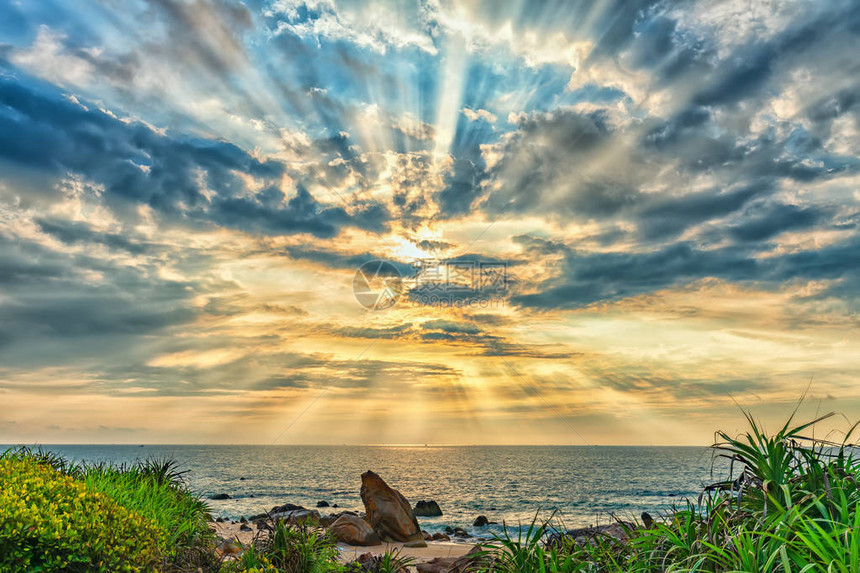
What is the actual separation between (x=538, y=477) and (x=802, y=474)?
8750 cm

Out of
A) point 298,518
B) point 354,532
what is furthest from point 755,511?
point 354,532

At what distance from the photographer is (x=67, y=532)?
711 cm

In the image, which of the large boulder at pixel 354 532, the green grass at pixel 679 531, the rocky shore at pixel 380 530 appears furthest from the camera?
the large boulder at pixel 354 532

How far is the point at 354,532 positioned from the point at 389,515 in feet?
8.41

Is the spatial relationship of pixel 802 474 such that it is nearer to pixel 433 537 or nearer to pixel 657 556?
pixel 657 556

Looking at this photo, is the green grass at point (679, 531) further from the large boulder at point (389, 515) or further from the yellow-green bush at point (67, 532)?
the large boulder at point (389, 515)

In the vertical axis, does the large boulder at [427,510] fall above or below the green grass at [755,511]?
below

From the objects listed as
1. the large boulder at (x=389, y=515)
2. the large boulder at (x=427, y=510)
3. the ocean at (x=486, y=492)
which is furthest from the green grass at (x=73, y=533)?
the large boulder at (x=427, y=510)

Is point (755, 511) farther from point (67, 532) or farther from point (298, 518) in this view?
point (298, 518)

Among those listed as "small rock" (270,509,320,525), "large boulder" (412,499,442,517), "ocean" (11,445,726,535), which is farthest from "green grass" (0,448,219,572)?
"large boulder" (412,499,442,517)

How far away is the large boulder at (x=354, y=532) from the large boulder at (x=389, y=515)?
0.94m

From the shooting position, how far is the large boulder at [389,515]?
23.4m

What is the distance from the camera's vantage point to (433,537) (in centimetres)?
2972

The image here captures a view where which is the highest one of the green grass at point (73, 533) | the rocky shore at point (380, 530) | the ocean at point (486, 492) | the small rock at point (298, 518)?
the green grass at point (73, 533)
